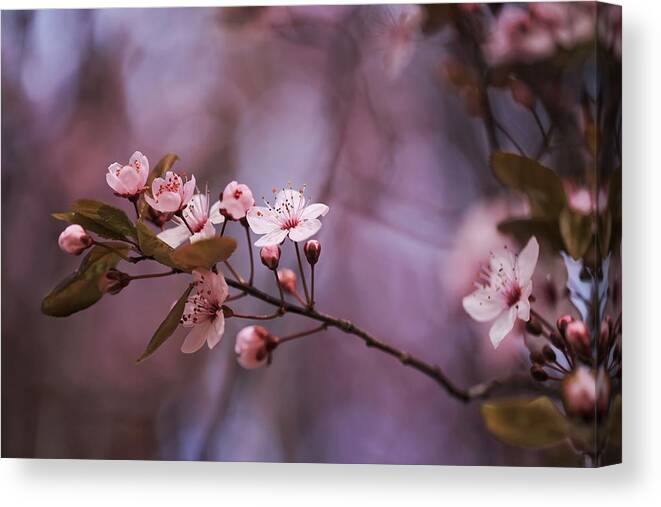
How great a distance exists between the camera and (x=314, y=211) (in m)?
1.93

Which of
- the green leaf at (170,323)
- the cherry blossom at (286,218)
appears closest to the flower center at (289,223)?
the cherry blossom at (286,218)

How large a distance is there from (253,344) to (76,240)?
1.20 feet

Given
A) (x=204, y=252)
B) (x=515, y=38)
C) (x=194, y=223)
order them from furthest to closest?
(x=515, y=38) < (x=194, y=223) < (x=204, y=252)

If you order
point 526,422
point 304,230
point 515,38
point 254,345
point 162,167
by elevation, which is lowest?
point 526,422

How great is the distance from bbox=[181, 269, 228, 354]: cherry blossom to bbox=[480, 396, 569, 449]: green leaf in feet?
1.67

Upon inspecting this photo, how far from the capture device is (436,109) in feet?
6.40

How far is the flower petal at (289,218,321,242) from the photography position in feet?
6.25

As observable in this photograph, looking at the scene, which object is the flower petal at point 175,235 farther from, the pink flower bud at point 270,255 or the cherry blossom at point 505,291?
the cherry blossom at point 505,291

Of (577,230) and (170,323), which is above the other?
(577,230)

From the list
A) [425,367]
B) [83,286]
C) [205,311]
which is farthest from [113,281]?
[425,367]

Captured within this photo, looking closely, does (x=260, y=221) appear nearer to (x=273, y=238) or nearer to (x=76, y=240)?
(x=273, y=238)

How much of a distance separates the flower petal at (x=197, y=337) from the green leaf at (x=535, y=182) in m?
0.59

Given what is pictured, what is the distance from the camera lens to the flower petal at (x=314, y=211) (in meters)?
1.92

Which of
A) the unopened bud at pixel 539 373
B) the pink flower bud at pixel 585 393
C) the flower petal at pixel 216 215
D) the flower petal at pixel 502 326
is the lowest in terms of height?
the pink flower bud at pixel 585 393
